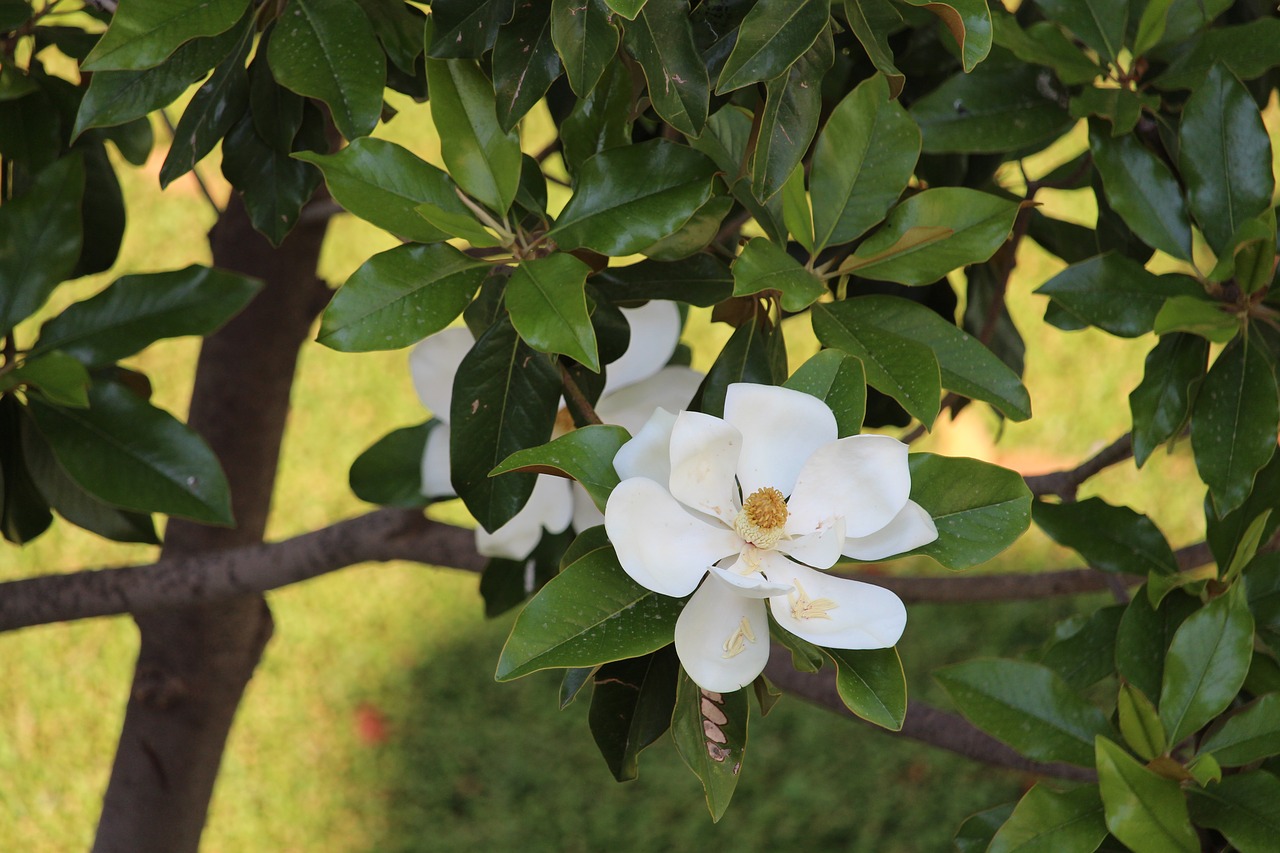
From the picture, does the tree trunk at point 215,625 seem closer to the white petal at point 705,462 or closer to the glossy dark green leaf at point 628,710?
the glossy dark green leaf at point 628,710

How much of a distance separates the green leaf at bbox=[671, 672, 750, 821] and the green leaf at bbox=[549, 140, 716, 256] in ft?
0.85

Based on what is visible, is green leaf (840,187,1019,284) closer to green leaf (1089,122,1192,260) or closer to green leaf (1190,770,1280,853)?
green leaf (1089,122,1192,260)

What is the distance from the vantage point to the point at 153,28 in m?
0.72

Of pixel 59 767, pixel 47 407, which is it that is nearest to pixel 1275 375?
pixel 47 407

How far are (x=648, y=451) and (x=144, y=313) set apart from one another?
1.81ft

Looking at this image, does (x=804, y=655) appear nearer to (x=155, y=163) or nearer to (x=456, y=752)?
(x=456, y=752)

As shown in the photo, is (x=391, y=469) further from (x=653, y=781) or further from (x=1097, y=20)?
(x=653, y=781)

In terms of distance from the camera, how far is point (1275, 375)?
0.92 meters

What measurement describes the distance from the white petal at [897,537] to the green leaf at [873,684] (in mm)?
55

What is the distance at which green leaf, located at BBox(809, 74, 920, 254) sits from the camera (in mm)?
814

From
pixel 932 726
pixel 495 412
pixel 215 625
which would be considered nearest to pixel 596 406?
pixel 495 412

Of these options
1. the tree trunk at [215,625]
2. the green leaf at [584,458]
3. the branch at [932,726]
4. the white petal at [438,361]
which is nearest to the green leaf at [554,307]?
the green leaf at [584,458]

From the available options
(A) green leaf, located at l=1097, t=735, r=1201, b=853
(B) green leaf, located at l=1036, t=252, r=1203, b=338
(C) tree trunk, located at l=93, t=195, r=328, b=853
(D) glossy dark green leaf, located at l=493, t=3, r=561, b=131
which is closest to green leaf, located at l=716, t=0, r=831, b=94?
(D) glossy dark green leaf, located at l=493, t=3, r=561, b=131

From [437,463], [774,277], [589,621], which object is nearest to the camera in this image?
[589,621]
